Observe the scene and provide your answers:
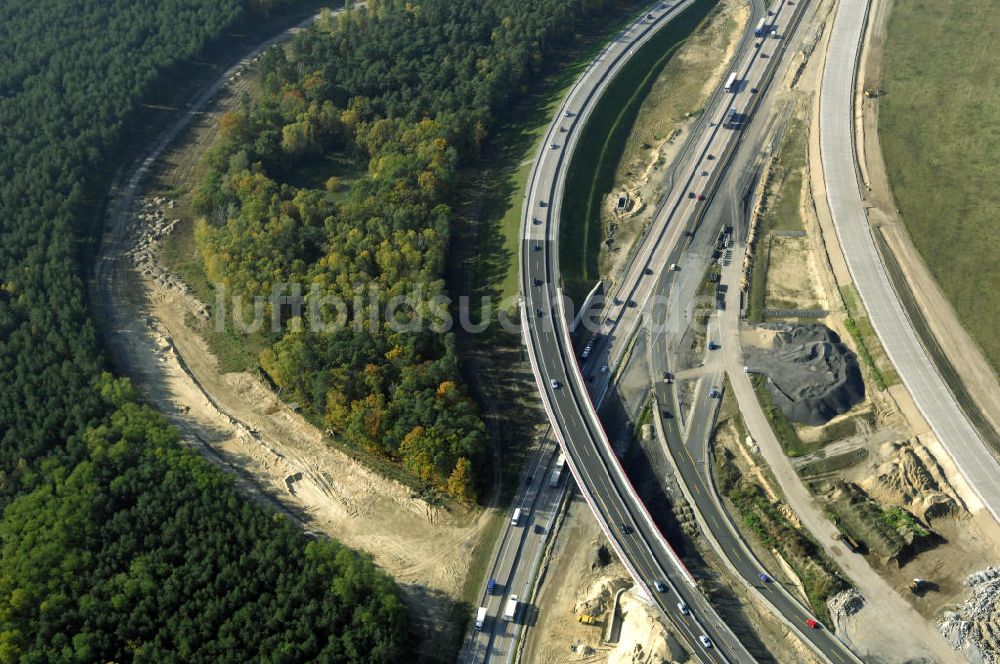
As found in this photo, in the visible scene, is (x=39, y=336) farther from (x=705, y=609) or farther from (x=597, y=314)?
(x=705, y=609)

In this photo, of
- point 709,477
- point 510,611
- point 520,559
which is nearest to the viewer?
point 510,611

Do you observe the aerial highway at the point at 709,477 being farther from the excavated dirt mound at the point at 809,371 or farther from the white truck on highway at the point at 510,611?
the white truck on highway at the point at 510,611

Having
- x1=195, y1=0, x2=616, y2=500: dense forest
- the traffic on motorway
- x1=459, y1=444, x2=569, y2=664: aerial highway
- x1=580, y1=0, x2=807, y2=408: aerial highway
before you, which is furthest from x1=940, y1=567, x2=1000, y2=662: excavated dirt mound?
x1=195, y1=0, x2=616, y2=500: dense forest

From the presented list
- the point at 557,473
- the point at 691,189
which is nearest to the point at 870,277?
the point at 691,189

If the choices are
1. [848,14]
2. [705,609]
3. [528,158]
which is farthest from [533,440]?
[848,14]

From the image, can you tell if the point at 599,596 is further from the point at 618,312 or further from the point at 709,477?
the point at 618,312

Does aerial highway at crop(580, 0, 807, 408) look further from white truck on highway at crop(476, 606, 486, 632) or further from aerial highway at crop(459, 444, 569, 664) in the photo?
white truck on highway at crop(476, 606, 486, 632)

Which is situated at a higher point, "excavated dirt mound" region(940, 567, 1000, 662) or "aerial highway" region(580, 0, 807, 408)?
"aerial highway" region(580, 0, 807, 408)
